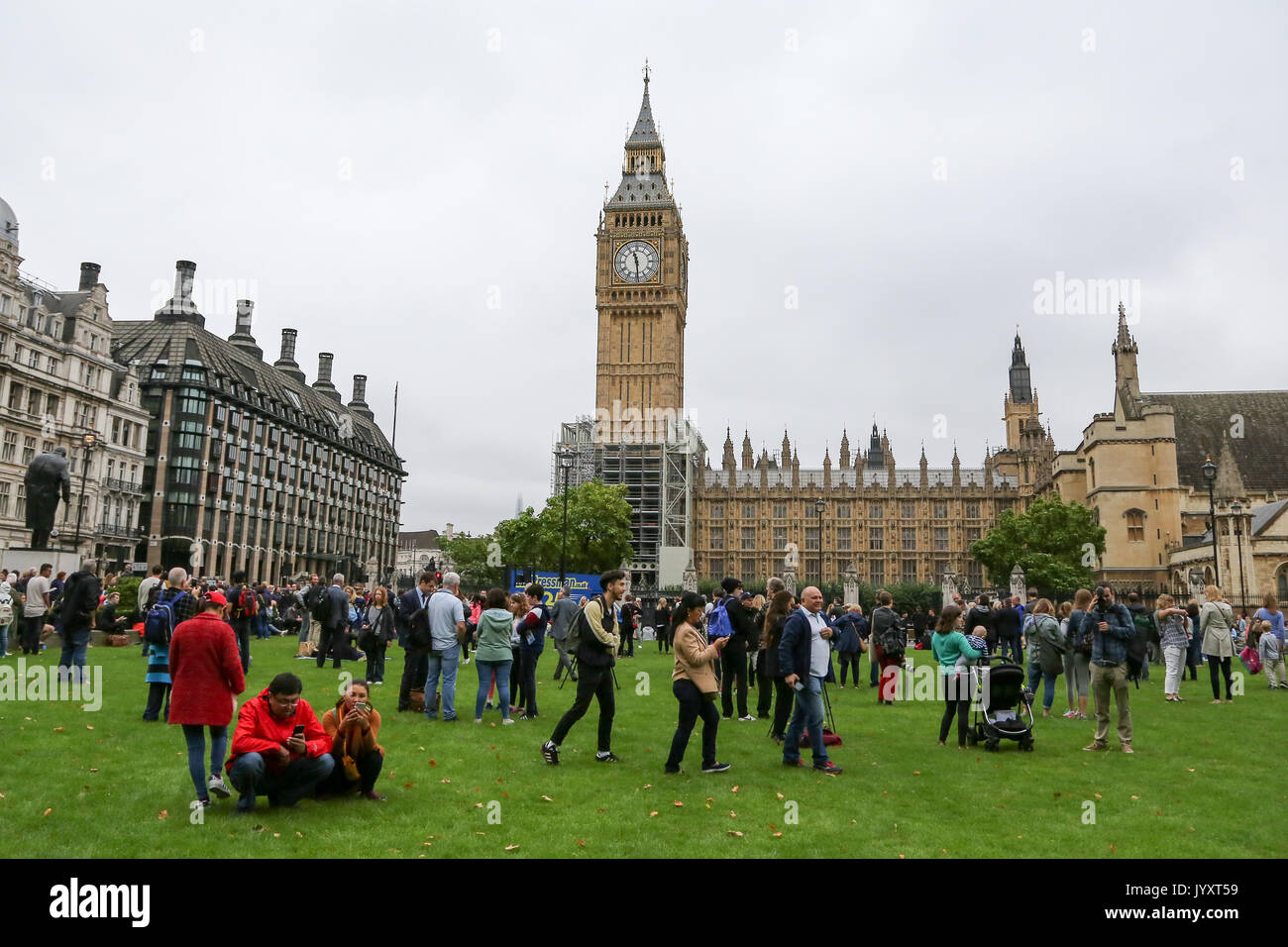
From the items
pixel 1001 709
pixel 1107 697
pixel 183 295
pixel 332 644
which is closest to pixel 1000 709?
pixel 1001 709

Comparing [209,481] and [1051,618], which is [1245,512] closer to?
[1051,618]

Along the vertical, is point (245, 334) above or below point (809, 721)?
above

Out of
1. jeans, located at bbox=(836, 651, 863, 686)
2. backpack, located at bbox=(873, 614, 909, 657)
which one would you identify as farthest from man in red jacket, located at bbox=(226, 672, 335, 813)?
jeans, located at bbox=(836, 651, 863, 686)

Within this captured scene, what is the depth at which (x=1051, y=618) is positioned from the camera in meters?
12.9

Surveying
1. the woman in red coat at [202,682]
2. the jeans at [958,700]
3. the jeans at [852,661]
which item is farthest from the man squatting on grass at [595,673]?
the jeans at [852,661]

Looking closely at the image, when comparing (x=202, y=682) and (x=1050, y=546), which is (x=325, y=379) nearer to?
(x=1050, y=546)

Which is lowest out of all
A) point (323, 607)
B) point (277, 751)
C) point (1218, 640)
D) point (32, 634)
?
point (277, 751)

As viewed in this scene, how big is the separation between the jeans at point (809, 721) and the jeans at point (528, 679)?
4452mm

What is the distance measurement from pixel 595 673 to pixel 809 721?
2445mm

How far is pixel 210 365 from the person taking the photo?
6406 centimetres

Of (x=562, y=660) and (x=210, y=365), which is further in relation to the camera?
(x=210, y=365)

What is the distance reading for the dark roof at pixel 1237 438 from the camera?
Answer: 194ft

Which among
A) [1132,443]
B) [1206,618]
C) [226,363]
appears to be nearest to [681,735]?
[1206,618]
